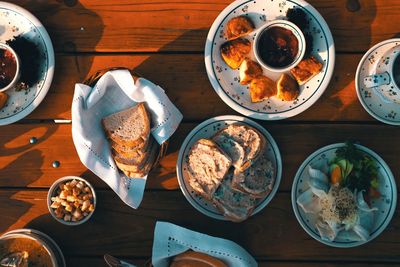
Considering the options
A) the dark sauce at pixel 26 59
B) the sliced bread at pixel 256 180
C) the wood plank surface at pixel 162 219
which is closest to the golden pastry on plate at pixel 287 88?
the sliced bread at pixel 256 180

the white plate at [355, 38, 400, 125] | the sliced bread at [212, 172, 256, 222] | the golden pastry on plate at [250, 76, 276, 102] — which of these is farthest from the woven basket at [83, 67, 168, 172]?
the white plate at [355, 38, 400, 125]

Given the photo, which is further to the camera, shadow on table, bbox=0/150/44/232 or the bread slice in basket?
shadow on table, bbox=0/150/44/232

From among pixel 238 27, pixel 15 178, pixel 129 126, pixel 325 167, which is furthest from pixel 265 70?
pixel 15 178

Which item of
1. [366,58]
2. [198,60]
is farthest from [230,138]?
[366,58]

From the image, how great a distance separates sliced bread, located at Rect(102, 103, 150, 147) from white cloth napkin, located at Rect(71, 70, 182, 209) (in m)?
0.03

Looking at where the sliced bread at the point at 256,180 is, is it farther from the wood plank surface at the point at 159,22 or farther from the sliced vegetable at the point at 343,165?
the wood plank surface at the point at 159,22

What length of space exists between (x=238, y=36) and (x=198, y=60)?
0.55 ft

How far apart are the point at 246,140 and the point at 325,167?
290 mm

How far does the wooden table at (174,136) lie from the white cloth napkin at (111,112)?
0.11 meters

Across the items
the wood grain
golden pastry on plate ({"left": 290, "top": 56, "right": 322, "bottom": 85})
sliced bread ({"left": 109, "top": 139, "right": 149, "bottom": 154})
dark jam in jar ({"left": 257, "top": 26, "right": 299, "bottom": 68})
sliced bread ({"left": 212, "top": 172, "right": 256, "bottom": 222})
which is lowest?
the wood grain

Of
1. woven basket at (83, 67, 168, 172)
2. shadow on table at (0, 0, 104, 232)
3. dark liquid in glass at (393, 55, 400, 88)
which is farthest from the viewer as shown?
shadow on table at (0, 0, 104, 232)

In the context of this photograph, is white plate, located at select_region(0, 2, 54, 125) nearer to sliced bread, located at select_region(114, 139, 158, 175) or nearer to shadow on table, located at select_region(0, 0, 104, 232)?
shadow on table, located at select_region(0, 0, 104, 232)

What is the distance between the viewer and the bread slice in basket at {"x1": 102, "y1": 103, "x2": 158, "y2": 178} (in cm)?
148

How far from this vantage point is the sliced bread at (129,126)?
1479 millimetres
